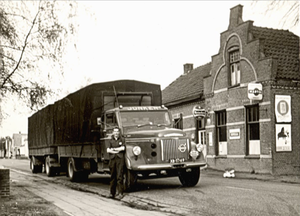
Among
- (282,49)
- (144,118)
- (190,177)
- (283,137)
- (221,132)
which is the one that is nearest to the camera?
(190,177)

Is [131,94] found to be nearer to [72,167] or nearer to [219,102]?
[72,167]

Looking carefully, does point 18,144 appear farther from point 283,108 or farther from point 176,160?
point 176,160

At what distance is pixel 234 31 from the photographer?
75.4 ft

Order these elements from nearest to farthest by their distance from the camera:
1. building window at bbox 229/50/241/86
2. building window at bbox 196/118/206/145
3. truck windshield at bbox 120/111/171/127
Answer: truck windshield at bbox 120/111/171/127 → building window at bbox 229/50/241/86 → building window at bbox 196/118/206/145

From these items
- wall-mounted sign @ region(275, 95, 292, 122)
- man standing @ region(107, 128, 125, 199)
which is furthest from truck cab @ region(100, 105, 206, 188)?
wall-mounted sign @ region(275, 95, 292, 122)

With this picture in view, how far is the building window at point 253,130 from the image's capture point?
68.5ft

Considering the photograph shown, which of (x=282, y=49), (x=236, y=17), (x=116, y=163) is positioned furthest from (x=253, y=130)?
(x=116, y=163)

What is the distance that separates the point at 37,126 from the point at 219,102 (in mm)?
10205

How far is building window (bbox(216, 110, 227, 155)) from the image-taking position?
77.2ft

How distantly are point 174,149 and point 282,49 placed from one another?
460 inches

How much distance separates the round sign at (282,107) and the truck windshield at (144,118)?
7722mm

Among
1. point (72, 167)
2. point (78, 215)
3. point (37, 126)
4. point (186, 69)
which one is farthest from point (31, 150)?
point (78, 215)

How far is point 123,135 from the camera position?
42.5ft

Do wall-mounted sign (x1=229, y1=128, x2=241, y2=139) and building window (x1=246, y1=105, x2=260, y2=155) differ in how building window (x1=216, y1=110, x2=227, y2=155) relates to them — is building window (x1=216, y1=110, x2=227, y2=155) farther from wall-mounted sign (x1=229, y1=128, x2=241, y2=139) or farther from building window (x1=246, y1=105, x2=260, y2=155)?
building window (x1=246, y1=105, x2=260, y2=155)
